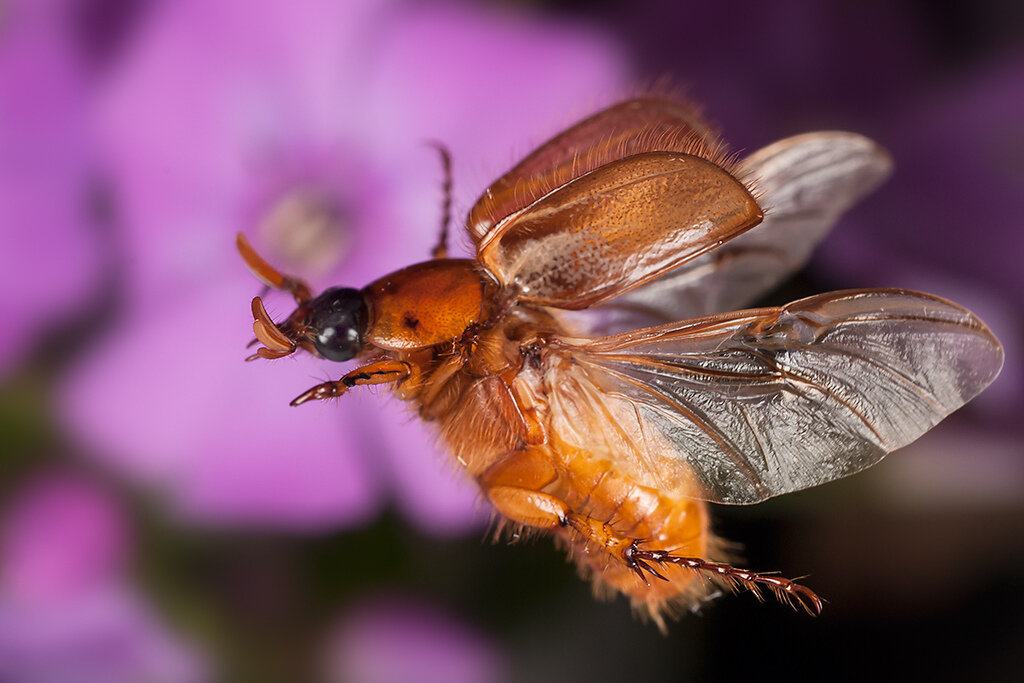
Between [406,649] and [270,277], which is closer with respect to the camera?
[270,277]

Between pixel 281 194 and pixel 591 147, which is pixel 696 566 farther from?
pixel 281 194

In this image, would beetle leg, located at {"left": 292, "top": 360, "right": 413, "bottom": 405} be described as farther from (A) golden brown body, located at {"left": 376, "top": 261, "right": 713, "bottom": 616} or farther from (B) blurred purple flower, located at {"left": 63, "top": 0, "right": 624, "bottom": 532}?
(B) blurred purple flower, located at {"left": 63, "top": 0, "right": 624, "bottom": 532}

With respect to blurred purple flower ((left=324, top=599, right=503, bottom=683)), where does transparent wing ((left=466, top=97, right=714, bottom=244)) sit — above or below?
above

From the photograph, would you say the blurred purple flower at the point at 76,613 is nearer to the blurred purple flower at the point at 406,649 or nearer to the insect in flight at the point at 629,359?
the blurred purple flower at the point at 406,649

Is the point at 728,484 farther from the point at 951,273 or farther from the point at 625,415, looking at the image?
the point at 951,273

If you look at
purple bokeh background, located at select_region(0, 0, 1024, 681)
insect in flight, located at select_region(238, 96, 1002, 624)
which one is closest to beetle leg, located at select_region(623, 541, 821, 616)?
insect in flight, located at select_region(238, 96, 1002, 624)

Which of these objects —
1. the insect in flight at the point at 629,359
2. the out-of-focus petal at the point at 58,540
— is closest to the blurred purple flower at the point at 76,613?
the out-of-focus petal at the point at 58,540

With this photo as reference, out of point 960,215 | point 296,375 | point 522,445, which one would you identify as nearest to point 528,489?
point 522,445
